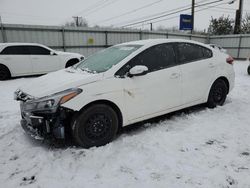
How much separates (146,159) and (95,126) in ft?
2.84

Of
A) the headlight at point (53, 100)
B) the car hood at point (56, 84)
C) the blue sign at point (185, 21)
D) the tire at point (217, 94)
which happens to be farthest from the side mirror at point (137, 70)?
the blue sign at point (185, 21)

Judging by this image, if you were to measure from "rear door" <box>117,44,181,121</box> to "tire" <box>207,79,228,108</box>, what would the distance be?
107 centimetres

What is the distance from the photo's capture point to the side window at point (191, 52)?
3.93m

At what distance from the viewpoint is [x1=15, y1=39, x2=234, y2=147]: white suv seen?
277 cm

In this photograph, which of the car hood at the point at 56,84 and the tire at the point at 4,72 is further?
the tire at the point at 4,72

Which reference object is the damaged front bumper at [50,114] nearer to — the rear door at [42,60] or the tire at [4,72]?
the tire at [4,72]

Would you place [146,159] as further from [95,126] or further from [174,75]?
[174,75]

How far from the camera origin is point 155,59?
3572mm

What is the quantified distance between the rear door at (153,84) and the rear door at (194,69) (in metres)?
0.19

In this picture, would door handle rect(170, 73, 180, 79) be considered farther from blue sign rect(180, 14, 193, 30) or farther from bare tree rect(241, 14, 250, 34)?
bare tree rect(241, 14, 250, 34)

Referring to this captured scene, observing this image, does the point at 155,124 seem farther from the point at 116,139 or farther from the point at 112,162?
the point at 112,162

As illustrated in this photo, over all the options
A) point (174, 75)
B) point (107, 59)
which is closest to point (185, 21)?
point (174, 75)

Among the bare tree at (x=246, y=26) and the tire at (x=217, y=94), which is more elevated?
the bare tree at (x=246, y=26)

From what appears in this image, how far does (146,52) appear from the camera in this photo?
3.51 metres
